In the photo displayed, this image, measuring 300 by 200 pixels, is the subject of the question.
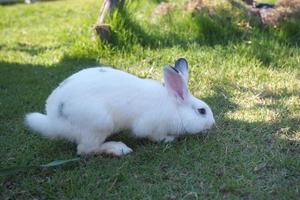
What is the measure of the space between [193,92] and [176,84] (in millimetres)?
1039

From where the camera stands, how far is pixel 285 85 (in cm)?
462

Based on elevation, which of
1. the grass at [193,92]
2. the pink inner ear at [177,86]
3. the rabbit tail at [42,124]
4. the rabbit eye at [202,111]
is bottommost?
the grass at [193,92]

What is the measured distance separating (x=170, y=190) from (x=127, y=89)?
2.60 feet

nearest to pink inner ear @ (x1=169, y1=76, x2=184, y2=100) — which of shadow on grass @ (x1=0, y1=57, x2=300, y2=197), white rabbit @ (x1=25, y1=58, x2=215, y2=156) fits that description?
white rabbit @ (x1=25, y1=58, x2=215, y2=156)

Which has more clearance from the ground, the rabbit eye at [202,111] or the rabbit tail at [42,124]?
the rabbit eye at [202,111]

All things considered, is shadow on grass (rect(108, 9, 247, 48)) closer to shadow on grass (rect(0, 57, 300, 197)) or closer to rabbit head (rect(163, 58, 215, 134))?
shadow on grass (rect(0, 57, 300, 197))

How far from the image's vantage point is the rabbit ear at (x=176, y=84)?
357 centimetres

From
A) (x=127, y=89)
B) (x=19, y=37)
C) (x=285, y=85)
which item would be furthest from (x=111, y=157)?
(x=19, y=37)

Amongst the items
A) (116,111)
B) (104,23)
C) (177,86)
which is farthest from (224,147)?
(104,23)

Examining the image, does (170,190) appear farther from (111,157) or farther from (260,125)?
(260,125)

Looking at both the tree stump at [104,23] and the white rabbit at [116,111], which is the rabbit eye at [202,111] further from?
the tree stump at [104,23]

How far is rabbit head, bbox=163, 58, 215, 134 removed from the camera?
3572 mm

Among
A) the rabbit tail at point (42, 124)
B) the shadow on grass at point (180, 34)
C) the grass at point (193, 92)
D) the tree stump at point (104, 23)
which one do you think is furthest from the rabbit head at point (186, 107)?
the tree stump at point (104, 23)

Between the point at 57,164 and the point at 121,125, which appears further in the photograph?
the point at 121,125
